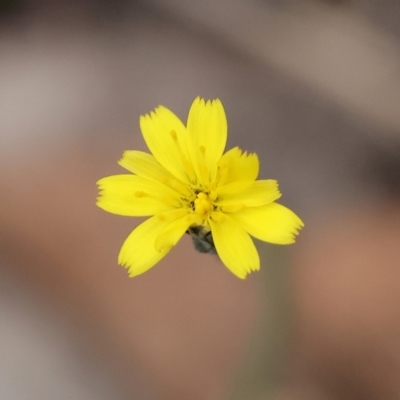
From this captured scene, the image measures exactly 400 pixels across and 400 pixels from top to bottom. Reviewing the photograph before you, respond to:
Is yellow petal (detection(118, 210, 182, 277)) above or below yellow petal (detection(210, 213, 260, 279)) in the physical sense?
below

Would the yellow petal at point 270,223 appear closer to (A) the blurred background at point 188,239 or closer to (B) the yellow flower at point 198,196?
(B) the yellow flower at point 198,196

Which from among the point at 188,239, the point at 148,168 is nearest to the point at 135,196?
the point at 148,168

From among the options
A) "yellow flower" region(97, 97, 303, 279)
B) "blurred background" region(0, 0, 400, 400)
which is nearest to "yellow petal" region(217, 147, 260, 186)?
"yellow flower" region(97, 97, 303, 279)

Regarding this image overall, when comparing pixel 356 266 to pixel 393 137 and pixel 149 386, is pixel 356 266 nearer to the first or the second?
pixel 393 137

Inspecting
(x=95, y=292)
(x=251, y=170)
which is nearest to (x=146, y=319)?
(x=95, y=292)

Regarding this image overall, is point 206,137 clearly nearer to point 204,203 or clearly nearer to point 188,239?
point 204,203

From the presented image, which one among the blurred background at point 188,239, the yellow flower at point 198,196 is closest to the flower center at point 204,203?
the yellow flower at point 198,196

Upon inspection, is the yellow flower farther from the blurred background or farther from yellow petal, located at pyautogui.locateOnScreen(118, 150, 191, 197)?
the blurred background

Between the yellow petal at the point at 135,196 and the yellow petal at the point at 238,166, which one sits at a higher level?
the yellow petal at the point at 238,166
